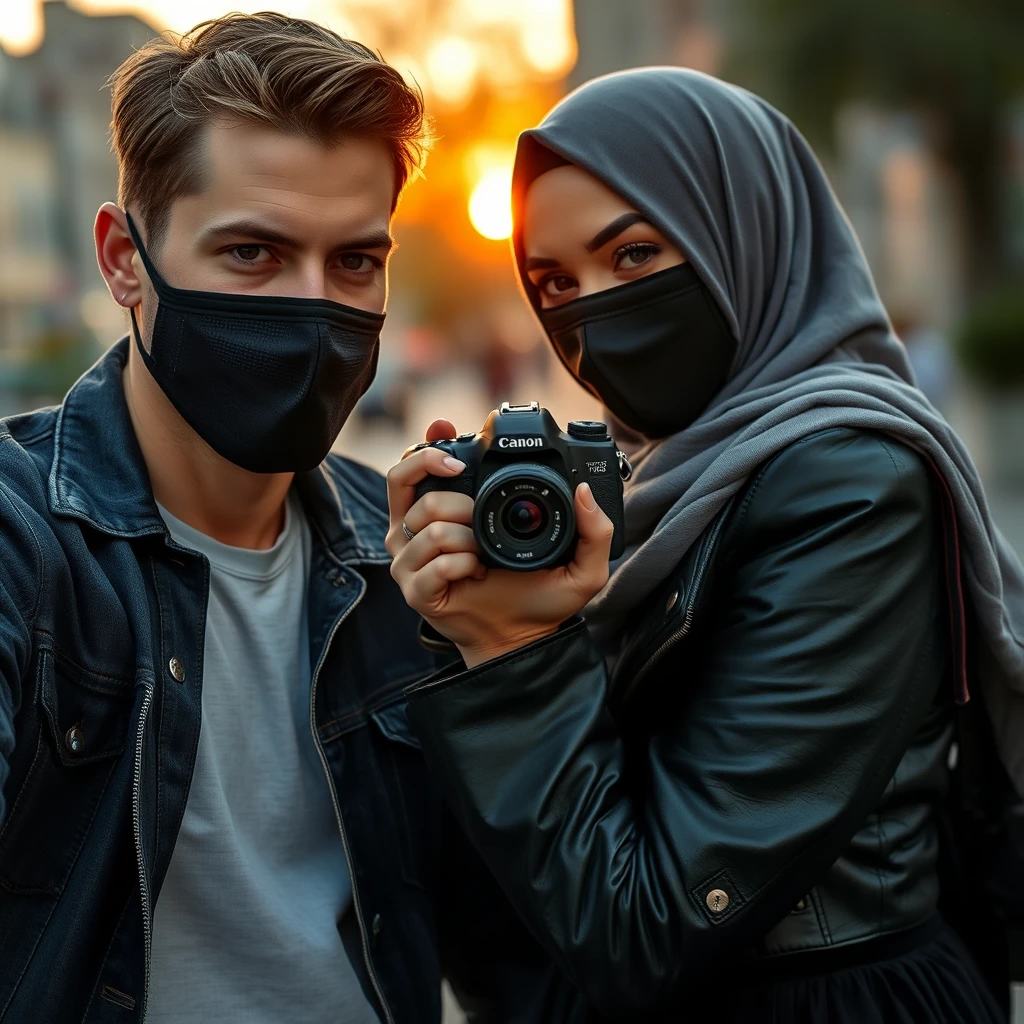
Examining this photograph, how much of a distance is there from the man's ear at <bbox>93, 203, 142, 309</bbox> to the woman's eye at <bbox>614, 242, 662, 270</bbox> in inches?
37.3

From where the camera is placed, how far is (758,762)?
193cm

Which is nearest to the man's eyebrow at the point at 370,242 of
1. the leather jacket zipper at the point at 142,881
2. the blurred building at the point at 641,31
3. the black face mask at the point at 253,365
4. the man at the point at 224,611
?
the man at the point at 224,611

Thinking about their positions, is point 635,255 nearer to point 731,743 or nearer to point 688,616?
point 688,616

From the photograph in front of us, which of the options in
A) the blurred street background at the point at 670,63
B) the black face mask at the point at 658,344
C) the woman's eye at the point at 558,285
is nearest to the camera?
the black face mask at the point at 658,344

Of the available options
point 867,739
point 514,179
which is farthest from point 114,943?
point 514,179

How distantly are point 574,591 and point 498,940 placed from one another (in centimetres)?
84

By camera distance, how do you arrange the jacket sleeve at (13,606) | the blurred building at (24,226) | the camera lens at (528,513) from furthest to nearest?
the blurred building at (24,226) → the camera lens at (528,513) → the jacket sleeve at (13,606)

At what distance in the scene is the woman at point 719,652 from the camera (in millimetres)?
1934

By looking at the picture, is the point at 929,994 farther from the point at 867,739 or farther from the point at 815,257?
the point at 815,257

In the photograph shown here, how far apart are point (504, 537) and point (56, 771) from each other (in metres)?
0.81

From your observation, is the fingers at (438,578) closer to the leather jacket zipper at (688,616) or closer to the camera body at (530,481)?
the camera body at (530,481)

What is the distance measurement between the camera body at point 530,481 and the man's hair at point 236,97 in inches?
28.0

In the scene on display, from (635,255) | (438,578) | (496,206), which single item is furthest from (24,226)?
(438,578)

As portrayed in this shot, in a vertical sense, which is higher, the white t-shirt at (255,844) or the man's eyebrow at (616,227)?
the man's eyebrow at (616,227)
